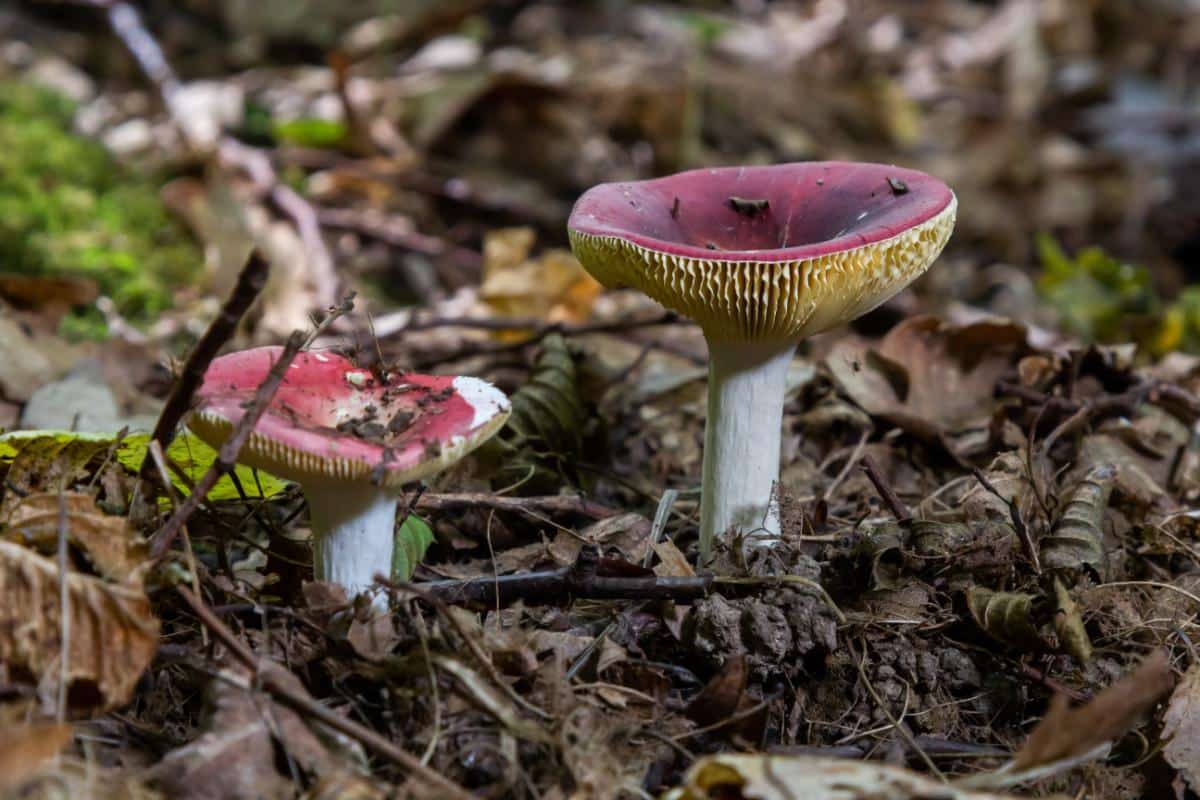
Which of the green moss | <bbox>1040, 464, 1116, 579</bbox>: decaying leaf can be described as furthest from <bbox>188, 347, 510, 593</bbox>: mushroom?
the green moss

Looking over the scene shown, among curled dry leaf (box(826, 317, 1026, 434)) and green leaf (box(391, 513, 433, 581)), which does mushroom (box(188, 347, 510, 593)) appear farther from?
curled dry leaf (box(826, 317, 1026, 434))

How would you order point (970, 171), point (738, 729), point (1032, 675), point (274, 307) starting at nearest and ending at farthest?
point (738, 729) < point (1032, 675) < point (274, 307) < point (970, 171)

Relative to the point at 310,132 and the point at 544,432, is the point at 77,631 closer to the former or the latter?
the point at 544,432

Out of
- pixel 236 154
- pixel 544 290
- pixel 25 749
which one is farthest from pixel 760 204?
pixel 236 154

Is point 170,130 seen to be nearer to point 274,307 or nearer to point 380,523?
point 274,307

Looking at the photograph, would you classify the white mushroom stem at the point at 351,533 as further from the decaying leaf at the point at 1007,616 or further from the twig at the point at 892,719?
the decaying leaf at the point at 1007,616

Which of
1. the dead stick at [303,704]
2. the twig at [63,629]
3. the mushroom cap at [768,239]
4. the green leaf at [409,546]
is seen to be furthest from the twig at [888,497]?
the twig at [63,629]

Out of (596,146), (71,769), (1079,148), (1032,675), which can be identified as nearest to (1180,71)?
(1079,148)
